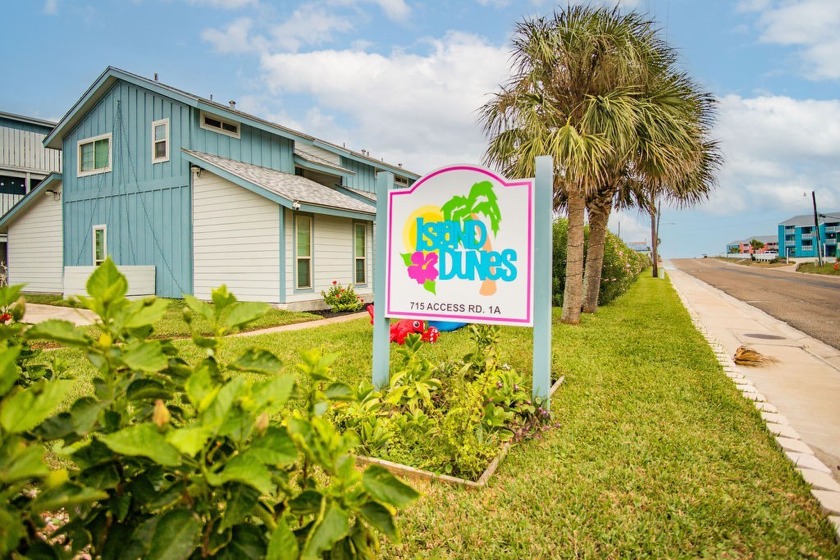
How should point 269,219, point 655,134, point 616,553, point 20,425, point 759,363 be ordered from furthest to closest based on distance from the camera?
1. point 269,219
2. point 655,134
3. point 759,363
4. point 616,553
5. point 20,425

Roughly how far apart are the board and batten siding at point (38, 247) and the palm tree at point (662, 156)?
1771cm

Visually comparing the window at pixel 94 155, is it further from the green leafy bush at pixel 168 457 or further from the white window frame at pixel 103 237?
the green leafy bush at pixel 168 457

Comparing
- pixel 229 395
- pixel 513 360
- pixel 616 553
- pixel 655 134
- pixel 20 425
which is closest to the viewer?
pixel 20 425

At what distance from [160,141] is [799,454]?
16.2m

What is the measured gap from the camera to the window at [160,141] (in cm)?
1464

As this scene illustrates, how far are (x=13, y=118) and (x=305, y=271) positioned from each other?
22.8 metres

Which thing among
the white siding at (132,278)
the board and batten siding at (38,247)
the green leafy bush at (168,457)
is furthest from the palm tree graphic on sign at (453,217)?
the board and batten siding at (38,247)

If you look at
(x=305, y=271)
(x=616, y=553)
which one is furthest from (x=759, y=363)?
(x=305, y=271)

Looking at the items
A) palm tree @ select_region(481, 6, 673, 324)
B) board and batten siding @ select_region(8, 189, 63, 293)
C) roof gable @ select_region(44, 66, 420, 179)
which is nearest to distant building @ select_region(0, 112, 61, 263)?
board and batten siding @ select_region(8, 189, 63, 293)

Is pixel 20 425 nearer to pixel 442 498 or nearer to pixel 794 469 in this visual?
pixel 442 498

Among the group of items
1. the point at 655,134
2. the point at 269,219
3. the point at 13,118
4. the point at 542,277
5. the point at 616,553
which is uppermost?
the point at 13,118

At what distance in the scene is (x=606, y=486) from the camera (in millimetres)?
3318

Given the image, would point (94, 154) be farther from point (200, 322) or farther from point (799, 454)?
point (799, 454)

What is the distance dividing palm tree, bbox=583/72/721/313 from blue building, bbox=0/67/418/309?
6.57 metres
